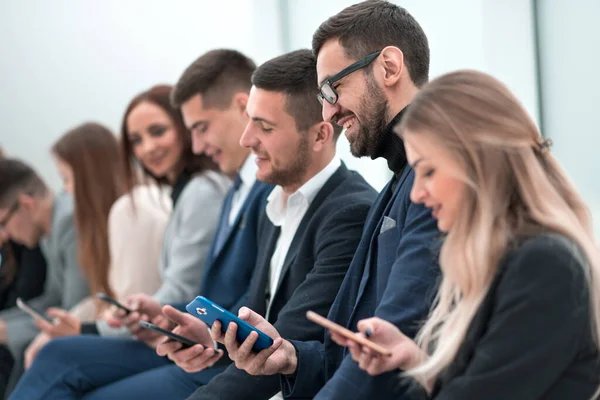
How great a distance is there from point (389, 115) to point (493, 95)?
617mm

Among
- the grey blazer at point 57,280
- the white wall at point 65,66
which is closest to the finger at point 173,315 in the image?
the grey blazer at point 57,280

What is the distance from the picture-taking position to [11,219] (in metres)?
4.58

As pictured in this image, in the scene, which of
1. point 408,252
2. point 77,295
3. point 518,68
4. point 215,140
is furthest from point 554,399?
point 77,295

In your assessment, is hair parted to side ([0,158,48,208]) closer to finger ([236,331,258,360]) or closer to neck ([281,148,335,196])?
neck ([281,148,335,196])

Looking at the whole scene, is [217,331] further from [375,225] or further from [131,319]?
[131,319]

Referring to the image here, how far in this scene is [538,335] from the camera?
1.50 m

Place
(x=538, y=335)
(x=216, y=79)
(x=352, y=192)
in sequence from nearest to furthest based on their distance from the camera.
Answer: (x=538, y=335) → (x=352, y=192) → (x=216, y=79)

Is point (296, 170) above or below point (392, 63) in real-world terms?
below

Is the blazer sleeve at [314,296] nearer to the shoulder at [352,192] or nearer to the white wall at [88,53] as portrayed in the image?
the shoulder at [352,192]

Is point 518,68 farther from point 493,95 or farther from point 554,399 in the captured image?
point 554,399

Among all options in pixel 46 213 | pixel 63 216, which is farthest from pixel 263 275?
pixel 46 213

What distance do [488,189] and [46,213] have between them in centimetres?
341

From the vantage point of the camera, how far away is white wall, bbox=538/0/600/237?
285 centimetres

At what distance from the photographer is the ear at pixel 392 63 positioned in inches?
87.4
